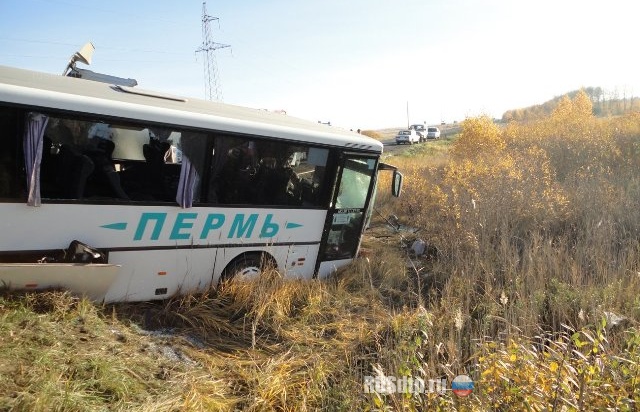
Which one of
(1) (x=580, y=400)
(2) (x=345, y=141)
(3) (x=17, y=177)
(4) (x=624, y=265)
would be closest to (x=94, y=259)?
(3) (x=17, y=177)

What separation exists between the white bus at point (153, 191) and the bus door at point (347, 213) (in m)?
0.03

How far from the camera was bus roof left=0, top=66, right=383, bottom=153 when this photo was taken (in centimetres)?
430

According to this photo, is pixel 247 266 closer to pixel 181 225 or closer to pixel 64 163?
pixel 181 225

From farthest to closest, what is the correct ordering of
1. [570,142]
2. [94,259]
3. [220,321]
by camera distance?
[570,142] < [220,321] < [94,259]

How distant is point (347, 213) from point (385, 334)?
253cm

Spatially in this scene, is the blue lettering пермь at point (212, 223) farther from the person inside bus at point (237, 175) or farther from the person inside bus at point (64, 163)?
the person inside bus at point (64, 163)

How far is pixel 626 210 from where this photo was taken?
28.7ft

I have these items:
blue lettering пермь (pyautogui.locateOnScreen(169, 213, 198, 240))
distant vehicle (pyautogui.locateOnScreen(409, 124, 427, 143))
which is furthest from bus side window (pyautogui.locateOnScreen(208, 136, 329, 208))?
distant vehicle (pyautogui.locateOnScreen(409, 124, 427, 143))

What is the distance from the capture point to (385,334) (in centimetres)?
494

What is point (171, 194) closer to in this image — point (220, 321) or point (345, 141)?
point (220, 321)

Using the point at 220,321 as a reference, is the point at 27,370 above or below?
above

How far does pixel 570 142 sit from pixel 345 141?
44.6 feet

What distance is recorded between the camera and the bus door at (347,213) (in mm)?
6770

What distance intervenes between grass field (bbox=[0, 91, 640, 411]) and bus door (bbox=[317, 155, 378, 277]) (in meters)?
0.33
